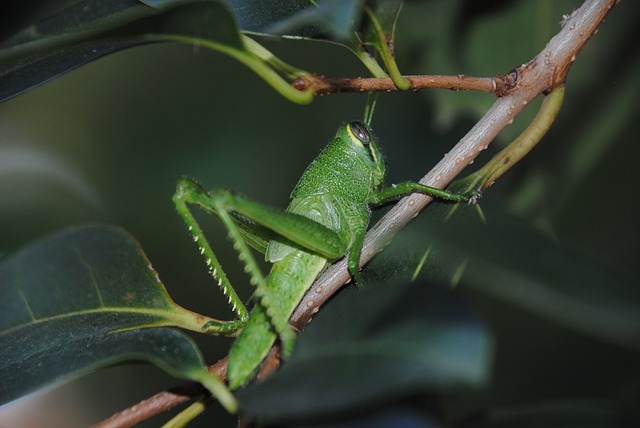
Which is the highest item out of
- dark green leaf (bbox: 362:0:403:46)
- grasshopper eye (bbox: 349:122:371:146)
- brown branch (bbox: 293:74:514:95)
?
grasshopper eye (bbox: 349:122:371:146)

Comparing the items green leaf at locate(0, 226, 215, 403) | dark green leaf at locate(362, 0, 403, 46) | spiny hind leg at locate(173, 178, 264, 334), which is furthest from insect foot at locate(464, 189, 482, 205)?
green leaf at locate(0, 226, 215, 403)

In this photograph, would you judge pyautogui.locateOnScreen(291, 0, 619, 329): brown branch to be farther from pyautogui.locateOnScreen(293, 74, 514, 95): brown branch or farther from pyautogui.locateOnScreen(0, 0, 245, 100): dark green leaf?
pyautogui.locateOnScreen(0, 0, 245, 100): dark green leaf

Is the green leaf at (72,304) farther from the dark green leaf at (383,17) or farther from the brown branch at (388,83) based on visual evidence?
the dark green leaf at (383,17)

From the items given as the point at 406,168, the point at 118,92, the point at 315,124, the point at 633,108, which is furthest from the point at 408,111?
the point at 118,92

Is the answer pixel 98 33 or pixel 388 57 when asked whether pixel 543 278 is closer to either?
pixel 388 57

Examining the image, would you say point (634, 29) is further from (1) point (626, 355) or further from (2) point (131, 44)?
(2) point (131, 44)

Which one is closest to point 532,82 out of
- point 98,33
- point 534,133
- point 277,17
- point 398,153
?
point 534,133
